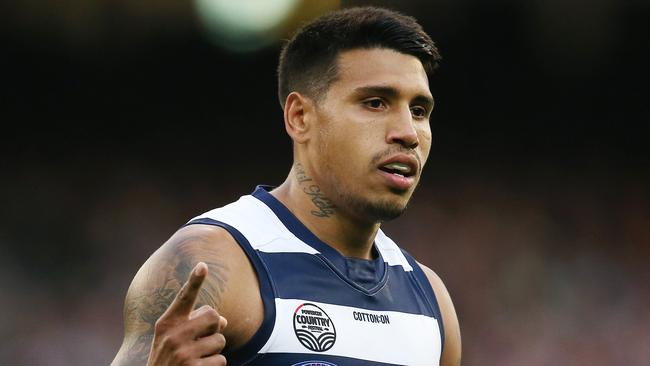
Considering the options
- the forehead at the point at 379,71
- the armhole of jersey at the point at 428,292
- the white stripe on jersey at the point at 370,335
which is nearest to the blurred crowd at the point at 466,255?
the armhole of jersey at the point at 428,292

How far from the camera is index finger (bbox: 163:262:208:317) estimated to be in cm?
229

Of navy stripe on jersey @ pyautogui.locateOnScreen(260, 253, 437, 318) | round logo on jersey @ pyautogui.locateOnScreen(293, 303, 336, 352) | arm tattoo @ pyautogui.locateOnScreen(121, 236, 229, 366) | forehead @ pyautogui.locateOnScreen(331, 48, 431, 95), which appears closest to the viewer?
arm tattoo @ pyautogui.locateOnScreen(121, 236, 229, 366)

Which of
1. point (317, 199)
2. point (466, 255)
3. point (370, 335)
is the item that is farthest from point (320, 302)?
point (466, 255)

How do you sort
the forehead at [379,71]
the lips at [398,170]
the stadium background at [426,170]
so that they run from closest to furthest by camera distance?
the lips at [398,170] < the forehead at [379,71] < the stadium background at [426,170]

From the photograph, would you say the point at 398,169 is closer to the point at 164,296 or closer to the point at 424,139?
the point at 424,139

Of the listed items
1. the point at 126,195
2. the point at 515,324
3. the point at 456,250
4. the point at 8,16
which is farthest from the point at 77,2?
the point at 515,324

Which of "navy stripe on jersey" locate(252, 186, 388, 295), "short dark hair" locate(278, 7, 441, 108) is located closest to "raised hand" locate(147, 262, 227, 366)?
"navy stripe on jersey" locate(252, 186, 388, 295)

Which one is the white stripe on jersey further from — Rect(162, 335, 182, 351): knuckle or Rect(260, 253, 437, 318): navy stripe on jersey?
Rect(162, 335, 182, 351): knuckle

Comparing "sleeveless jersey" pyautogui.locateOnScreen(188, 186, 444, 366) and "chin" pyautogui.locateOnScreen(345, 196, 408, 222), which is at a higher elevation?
"chin" pyautogui.locateOnScreen(345, 196, 408, 222)

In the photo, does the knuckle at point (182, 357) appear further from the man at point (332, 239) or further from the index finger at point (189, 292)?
the man at point (332, 239)

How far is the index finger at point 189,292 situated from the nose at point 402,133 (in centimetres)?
112

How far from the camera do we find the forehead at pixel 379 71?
11.0ft

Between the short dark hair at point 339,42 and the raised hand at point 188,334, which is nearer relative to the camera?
the raised hand at point 188,334

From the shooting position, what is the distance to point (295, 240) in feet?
10.7
